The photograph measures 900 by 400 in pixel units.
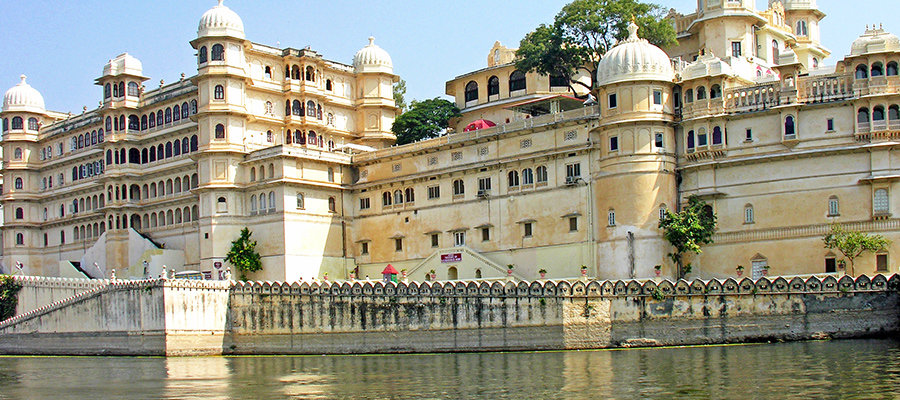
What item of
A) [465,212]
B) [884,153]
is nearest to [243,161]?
[465,212]

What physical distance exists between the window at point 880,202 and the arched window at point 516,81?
3023cm

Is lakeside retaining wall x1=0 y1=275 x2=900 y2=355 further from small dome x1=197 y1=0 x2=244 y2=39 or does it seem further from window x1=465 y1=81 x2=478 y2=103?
window x1=465 y1=81 x2=478 y2=103

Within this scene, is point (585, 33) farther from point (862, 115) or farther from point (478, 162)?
point (862, 115)

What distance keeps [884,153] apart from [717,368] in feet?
63.2

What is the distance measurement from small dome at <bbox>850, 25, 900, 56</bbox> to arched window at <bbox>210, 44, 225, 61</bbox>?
122ft

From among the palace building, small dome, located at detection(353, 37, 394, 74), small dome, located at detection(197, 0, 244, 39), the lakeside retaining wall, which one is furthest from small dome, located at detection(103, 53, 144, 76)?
the lakeside retaining wall

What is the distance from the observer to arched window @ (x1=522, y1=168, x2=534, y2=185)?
198ft

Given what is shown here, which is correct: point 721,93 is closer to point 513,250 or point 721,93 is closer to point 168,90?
point 513,250

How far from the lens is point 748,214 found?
175ft

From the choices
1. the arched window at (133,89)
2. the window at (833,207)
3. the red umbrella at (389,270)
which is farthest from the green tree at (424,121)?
the window at (833,207)

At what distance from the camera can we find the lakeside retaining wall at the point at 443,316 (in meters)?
43.3

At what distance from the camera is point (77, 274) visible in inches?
3039

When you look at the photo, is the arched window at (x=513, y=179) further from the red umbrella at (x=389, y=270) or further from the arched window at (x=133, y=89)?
the arched window at (x=133, y=89)

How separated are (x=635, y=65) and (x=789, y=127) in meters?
8.06
